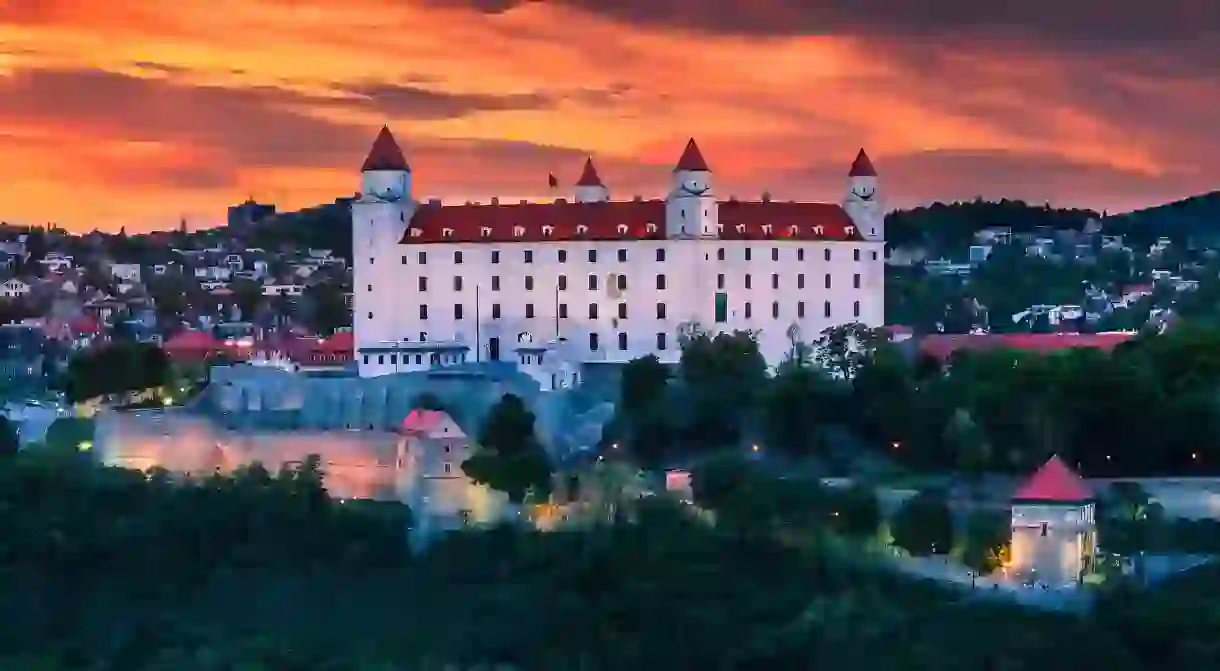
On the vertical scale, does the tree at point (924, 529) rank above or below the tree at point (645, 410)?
below

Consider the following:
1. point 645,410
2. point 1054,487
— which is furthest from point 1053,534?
point 645,410

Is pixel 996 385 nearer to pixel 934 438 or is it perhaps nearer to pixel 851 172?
pixel 934 438

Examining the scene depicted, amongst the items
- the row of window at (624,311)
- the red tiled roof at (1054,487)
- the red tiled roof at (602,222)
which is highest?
the red tiled roof at (602,222)

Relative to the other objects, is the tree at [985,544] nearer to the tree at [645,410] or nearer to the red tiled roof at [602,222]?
the tree at [645,410]

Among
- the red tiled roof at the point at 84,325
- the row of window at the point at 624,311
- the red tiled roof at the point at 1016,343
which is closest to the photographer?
the red tiled roof at the point at 1016,343

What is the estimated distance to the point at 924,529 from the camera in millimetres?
19922

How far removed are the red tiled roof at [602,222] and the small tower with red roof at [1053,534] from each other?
9856mm

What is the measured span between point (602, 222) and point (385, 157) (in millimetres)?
2929

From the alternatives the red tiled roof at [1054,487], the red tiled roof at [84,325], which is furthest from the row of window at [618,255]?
the red tiled roof at [84,325]

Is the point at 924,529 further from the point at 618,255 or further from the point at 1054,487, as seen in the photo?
the point at 618,255

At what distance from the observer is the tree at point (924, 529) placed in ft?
65.2

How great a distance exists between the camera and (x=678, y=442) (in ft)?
78.1

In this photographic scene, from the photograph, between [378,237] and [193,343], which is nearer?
[378,237]

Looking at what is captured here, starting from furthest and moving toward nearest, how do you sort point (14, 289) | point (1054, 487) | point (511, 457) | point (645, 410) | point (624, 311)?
point (14, 289)
point (624, 311)
point (645, 410)
point (511, 457)
point (1054, 487)
